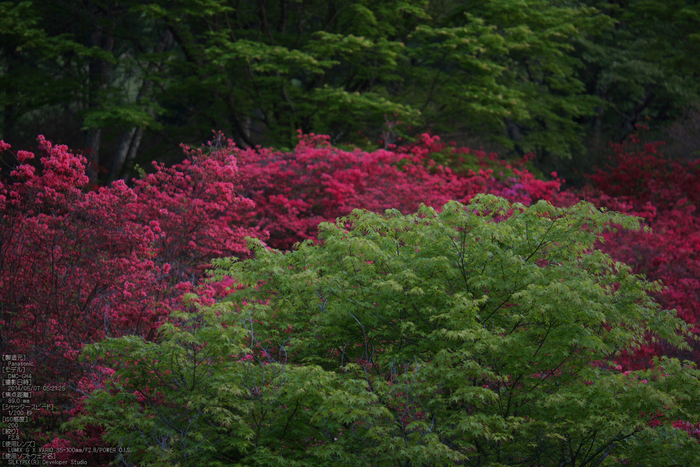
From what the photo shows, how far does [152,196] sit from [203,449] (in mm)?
5371

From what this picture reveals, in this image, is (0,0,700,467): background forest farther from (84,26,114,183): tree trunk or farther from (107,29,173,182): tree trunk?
(107,29,173,182): tree trunk

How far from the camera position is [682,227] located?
14586 mm

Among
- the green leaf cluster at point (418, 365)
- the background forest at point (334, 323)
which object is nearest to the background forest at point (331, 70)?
the background forest at point (334, 323)

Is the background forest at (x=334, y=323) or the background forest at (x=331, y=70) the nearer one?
the background forest at (x=334, y=323)

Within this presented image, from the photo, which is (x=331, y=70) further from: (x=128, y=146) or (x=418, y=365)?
(x=418, y=365)

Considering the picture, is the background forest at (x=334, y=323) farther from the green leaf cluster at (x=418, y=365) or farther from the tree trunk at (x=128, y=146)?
the tree trunk at (x=128, y=146)

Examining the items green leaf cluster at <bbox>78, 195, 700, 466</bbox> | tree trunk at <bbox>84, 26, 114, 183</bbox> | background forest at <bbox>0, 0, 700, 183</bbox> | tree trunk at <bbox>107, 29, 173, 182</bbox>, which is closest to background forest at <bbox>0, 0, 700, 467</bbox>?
green leaf cluster at <bbox>78, 195, 700, 466</bbox>

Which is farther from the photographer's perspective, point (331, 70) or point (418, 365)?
point (331, 70)

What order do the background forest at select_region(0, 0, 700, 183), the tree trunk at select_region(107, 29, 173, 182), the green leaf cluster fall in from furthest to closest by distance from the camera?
the tree trunk at select_region(107, 29, 173, 182) < the background forest at select_region(0, 0, 700, 183) < the green leaf cluster

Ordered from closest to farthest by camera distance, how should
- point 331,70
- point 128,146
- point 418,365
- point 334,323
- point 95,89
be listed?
point 418,365 < point 334,323 < point 95,89 < point 128,146 < point 331,70

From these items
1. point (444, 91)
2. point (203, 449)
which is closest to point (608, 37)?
point (444, 91)

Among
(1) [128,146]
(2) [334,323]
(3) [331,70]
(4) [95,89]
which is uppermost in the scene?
(2) [334,323]

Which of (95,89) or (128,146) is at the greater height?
(95,89)

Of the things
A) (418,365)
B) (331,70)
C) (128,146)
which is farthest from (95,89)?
(418,365)
